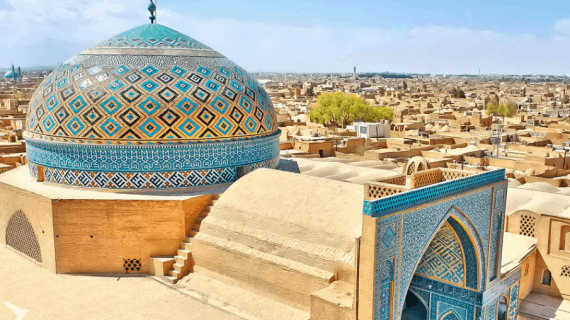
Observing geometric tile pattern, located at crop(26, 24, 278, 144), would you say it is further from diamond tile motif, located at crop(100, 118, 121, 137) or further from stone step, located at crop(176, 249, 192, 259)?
stone step, located at crop(176, 249, 192, 259)

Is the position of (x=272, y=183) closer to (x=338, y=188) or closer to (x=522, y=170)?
(x=338, y=188)

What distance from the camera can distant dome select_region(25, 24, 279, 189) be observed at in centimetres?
873

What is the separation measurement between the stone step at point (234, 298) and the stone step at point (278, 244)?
0.59 meters

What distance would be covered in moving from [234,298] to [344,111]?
24154 millimetres

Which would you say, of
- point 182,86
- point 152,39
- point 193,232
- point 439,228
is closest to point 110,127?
point 182,86

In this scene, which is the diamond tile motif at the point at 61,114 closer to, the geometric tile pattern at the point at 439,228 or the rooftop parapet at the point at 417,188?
the rooftop parapet at the point at 417,188

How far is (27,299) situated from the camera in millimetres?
7480

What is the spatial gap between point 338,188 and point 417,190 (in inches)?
72.0

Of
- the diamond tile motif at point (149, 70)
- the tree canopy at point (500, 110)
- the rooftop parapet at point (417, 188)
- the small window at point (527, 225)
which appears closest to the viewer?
the rooftop parapet at point (417, 188)

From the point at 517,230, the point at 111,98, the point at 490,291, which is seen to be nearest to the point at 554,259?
the point at 517,230

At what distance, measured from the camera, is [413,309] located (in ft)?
26.8

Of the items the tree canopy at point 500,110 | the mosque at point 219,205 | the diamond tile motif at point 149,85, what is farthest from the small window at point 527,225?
the tree canopy at point 500,110

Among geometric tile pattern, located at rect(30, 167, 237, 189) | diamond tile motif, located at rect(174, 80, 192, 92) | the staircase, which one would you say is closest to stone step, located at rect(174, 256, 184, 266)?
the staircase

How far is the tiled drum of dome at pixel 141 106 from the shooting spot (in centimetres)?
875
